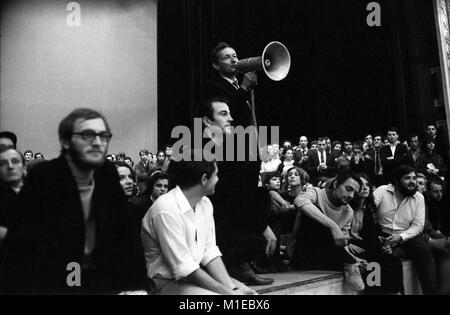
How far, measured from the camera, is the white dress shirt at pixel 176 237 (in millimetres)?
2639

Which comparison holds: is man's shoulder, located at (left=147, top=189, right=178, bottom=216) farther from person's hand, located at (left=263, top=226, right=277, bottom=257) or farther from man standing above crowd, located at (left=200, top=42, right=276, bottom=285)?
person's hand, located at (left=263, top=226, right=277, bottom=257)

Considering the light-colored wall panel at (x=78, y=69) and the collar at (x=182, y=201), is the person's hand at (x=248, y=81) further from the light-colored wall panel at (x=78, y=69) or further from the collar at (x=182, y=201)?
the light-colored wall panel at (x=78, y=69)

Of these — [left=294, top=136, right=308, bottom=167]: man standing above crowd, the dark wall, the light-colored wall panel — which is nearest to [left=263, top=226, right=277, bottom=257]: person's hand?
[left=294, top=136, right=308, bottom=167]: man standing above crowd

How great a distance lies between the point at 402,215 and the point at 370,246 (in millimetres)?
579

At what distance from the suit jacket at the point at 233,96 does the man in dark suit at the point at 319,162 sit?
3.68 metres

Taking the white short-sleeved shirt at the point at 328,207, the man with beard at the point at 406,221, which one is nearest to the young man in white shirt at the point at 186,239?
the white short-sleeved shirt at the point at 328,207

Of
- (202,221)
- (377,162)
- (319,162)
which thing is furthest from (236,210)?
(319,162)

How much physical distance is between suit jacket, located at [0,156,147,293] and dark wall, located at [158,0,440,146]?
527 centimetres

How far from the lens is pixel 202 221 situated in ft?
9.47

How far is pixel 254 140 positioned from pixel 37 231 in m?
1.58

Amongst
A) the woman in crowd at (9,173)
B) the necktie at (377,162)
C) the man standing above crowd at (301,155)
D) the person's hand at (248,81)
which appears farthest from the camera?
the man standing above crowd at (301,155)

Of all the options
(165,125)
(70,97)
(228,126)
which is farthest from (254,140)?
(70,97)

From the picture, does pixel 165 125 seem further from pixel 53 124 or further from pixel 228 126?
pixel 228 126

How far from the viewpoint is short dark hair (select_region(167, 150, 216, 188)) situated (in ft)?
9.46
